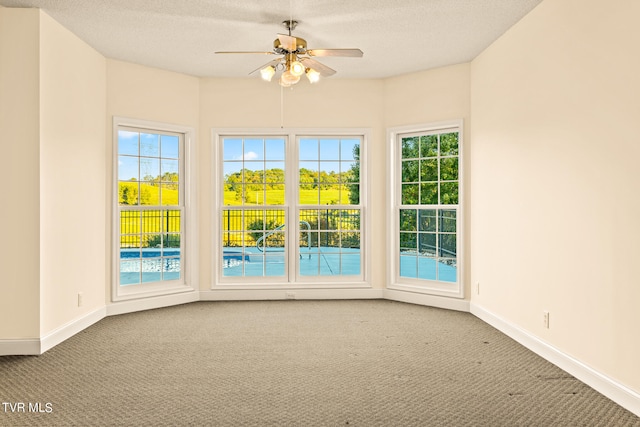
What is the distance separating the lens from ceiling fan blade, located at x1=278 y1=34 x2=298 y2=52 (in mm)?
3438

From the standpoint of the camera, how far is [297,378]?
3164 millimetres

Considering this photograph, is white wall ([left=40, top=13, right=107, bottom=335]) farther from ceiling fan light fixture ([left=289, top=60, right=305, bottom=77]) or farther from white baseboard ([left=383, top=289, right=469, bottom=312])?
white baseboard ([left=383, top=289, right=469, bottom=312])

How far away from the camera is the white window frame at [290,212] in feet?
19.0

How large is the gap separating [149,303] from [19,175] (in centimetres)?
218

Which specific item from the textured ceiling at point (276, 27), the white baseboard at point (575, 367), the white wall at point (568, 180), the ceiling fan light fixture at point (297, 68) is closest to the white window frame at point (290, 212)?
the textured ceiling at point (276, 27)

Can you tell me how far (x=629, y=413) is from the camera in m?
2.66

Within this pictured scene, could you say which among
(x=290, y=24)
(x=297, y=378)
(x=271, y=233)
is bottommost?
(x=297, y=378)

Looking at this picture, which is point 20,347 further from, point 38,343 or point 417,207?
point 417,207

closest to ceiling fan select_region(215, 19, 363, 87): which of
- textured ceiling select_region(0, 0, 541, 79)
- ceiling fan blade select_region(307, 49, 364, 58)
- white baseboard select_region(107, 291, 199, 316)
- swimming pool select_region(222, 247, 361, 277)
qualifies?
ceiling fan blade select_region(307, 49, 364, 58)

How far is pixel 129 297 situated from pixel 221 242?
1.27 metres

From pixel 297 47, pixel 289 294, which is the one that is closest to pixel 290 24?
pixel 297 47

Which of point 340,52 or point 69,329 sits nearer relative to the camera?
point 340,52

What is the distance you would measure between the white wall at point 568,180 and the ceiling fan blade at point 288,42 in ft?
6.63

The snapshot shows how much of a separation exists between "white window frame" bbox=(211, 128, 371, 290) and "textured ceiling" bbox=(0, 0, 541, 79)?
0.90 meters
